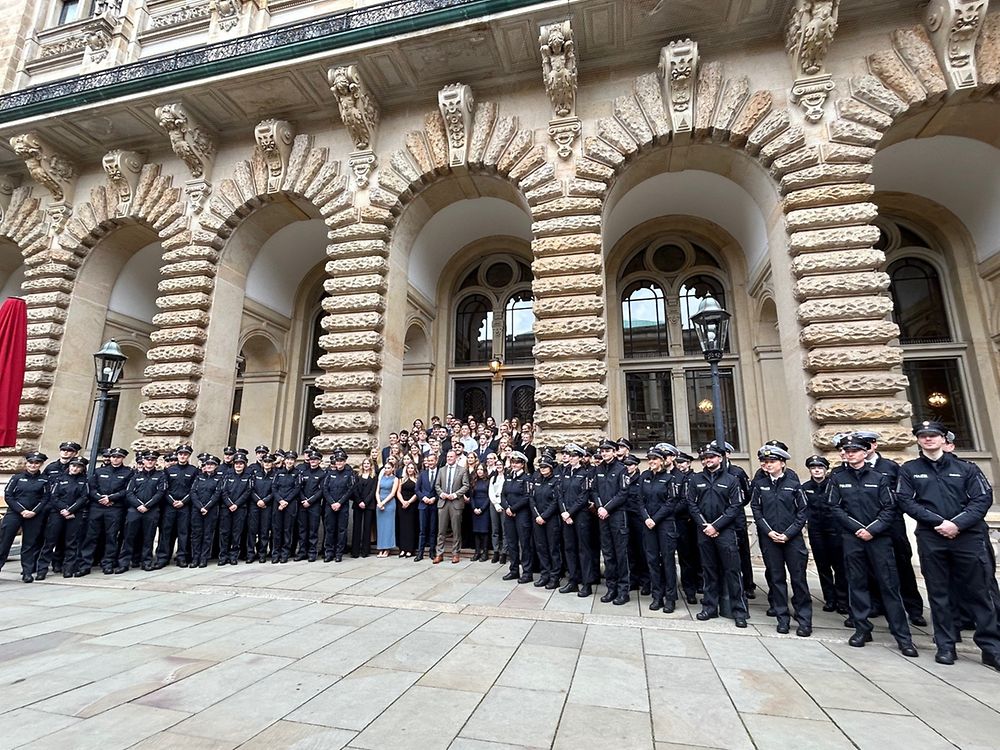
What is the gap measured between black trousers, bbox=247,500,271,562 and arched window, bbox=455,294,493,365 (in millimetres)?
7589

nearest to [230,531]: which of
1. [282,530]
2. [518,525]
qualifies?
[282,530]

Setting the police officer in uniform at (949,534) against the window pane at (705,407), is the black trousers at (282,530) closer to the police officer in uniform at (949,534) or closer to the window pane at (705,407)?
A: the police officer in uniform at (949,534)

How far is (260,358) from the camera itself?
15.5 metres

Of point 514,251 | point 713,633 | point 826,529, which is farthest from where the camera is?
point 514,251

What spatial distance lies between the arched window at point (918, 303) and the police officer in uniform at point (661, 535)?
1031 cm

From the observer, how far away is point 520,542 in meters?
7.27

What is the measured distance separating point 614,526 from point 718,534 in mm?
1272

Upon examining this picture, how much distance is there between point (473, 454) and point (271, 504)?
3832mm

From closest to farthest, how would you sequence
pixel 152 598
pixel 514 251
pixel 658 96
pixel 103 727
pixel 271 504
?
pixel 103 727 → pixel 152 598 → pixel 271 504 → pixel 658 96 → pixel 514 251

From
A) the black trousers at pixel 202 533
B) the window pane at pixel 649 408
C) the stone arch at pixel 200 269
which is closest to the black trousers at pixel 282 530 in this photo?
the black trousers at pixel 202 533

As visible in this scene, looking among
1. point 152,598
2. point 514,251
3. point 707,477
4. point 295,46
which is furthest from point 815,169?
point 152,598

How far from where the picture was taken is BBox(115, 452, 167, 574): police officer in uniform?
8.12 meters

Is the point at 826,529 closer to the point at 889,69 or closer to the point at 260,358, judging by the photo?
the point at 889,69

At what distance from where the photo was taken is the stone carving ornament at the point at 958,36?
27.7ft
